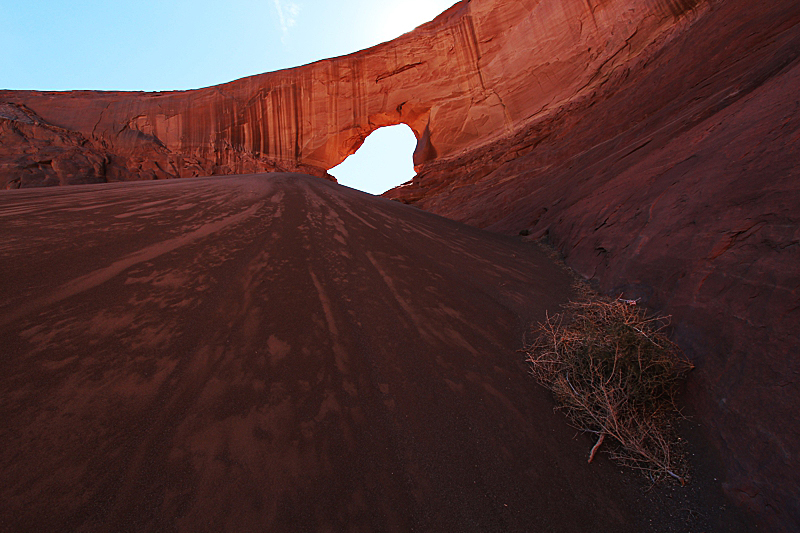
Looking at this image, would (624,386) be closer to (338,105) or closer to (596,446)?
(596,446)

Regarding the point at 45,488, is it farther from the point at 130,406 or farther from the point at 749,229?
the point at 749,229

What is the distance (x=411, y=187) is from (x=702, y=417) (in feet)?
52.0

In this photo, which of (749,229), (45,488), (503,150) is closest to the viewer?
(45,488)

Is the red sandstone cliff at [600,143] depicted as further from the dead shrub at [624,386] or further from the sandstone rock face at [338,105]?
the dead shrub at [624,386]

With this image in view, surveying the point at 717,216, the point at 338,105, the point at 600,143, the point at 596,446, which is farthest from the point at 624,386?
the point at 338,105

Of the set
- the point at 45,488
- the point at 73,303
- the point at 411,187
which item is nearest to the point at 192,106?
the point at 411,187

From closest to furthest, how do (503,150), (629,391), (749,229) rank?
1. (629,391)
2. (749,229)
3. (503,150)

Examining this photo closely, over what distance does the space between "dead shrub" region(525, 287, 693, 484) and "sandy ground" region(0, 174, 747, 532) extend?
0.13 metres

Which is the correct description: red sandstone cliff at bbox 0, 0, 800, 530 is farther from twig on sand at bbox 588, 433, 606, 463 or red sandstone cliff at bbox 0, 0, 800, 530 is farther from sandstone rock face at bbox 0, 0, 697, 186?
twig on sand at bbox 588, 433, 606, 463

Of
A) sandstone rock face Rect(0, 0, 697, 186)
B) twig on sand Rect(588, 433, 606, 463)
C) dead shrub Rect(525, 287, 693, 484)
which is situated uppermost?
sandstone rock face Rect(0, 0, 697, 186)

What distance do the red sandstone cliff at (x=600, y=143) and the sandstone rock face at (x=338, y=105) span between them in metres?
0.09

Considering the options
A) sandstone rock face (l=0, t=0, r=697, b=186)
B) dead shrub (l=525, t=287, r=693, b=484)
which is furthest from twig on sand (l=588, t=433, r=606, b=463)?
sandstone rock face (l=0, t=0, r=697, b=186)

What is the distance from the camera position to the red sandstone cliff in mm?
2246

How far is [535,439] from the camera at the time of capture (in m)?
2.15
